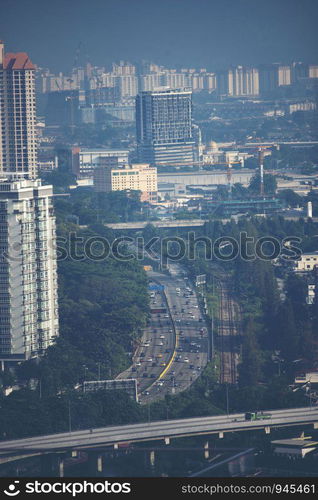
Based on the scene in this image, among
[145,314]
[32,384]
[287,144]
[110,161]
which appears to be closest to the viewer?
[32,384]

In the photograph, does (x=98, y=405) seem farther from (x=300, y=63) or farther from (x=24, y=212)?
(x=300, y=63)

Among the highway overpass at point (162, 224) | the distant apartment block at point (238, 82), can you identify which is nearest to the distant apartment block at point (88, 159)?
the highway overpass at point (162, 224)

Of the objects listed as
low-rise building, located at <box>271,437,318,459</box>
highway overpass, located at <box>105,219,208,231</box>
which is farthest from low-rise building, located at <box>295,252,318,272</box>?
low-rise building, located at <box>271,437,318,459</box>

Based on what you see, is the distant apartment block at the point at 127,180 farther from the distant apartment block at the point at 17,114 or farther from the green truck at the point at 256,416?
the green truck at the point at 256,416

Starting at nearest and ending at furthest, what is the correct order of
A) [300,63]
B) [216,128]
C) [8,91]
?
[8,91] < [216,128] < [300,63]

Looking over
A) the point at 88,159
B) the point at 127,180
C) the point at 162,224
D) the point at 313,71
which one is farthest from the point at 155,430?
the point at 313,71

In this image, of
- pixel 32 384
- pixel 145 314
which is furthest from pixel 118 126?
pixel 32 384

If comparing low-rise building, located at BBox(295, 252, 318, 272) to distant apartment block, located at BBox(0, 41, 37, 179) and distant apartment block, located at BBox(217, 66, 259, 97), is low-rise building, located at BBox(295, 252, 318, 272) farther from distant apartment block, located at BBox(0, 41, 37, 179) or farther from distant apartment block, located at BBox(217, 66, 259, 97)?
distant apartment block, located at BBox(217, 66, 259, 97)
